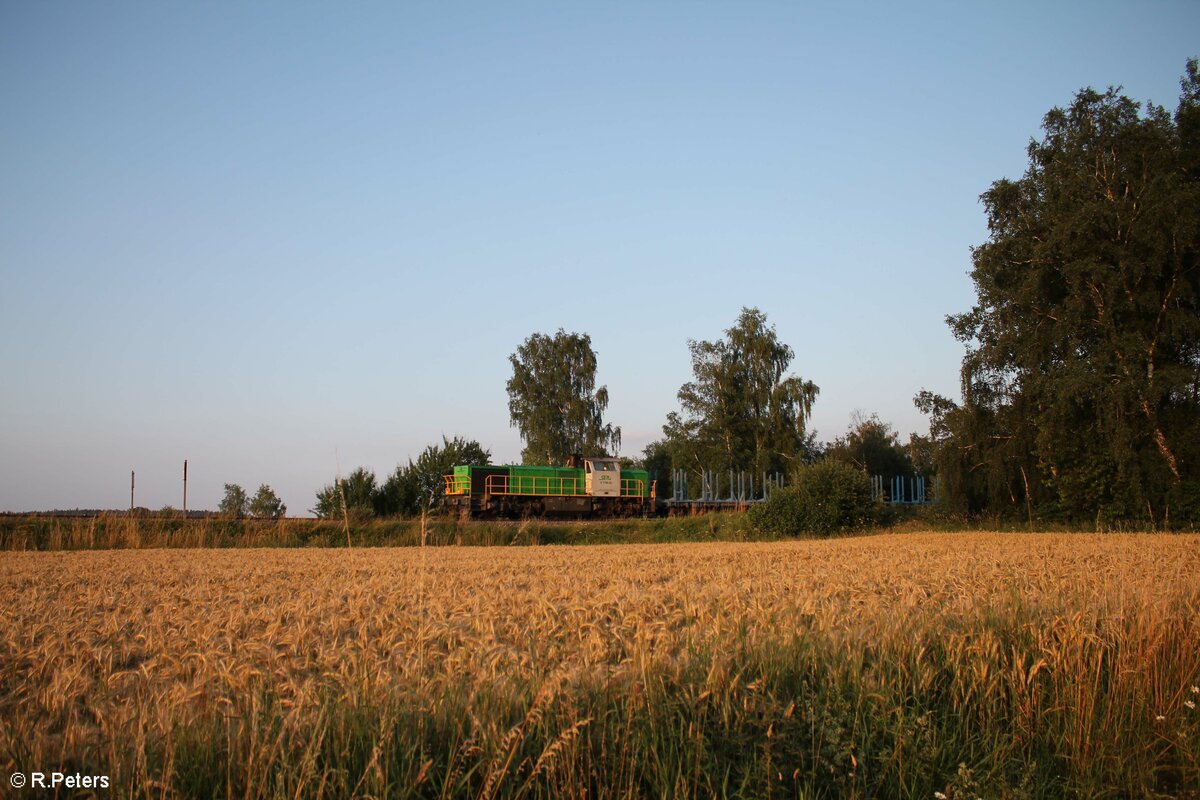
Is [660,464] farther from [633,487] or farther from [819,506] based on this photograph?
[819,506]

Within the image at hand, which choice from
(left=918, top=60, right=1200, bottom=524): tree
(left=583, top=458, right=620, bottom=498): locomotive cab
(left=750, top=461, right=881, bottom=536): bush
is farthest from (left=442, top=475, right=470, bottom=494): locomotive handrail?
(left=918, top=60, right=1200, bottom=524): tree

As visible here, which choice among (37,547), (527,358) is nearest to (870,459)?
(527,358)

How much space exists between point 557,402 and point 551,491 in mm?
22445

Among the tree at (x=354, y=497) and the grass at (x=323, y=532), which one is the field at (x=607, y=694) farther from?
the tree at (x=354, y=497)

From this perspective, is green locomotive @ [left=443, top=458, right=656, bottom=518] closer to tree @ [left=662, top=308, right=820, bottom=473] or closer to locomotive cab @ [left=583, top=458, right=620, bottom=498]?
locomotive cab @ [left=583, top=458, right=620, bottom=498]

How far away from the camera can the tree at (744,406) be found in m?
61.0

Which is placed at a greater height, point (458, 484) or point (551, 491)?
point (458, 484)

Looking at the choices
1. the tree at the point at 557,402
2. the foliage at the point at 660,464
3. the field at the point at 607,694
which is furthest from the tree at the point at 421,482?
the field at the point at 607,694

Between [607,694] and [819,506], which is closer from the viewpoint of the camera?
[607,694]

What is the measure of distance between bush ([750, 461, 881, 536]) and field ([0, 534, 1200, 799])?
24.8 m

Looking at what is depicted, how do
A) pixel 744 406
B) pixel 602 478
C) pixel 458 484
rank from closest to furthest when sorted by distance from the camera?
1. pixel 458 484
2. pixel 602 478
3. pixel 744 406

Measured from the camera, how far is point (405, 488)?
43.3 meters

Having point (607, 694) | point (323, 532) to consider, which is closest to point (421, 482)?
point (323, 532)

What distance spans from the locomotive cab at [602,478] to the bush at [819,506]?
11.5 m
